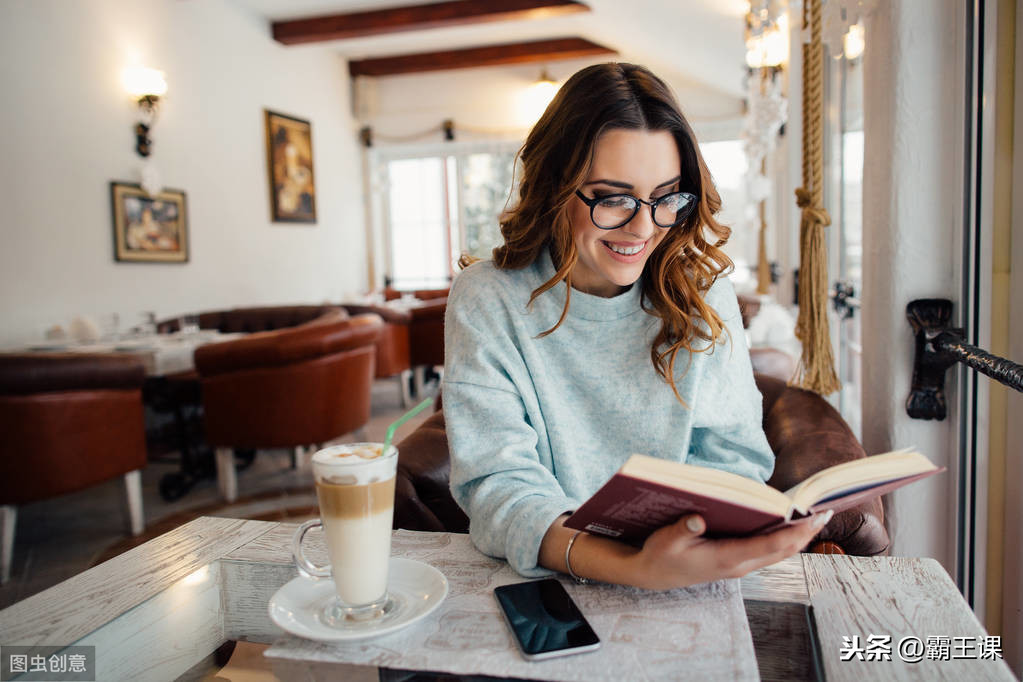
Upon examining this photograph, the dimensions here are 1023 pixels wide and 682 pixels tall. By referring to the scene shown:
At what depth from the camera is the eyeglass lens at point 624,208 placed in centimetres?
106

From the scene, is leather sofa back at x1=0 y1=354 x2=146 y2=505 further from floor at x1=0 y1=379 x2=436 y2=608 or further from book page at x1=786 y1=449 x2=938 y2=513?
book page at x1=786 y1=449 x2=938 y2=513

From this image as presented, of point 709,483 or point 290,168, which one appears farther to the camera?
point 290,168

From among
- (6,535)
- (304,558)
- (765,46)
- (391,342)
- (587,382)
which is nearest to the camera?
(304,558)

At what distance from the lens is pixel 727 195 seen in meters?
7.47

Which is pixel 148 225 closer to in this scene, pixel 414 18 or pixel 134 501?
pixel 134 501

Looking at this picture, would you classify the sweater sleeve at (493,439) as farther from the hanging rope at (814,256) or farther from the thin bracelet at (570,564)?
the hanging rope at (814,256)

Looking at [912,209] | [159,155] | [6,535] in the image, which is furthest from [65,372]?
[159,155]

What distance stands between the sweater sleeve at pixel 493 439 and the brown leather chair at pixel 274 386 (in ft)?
7.31

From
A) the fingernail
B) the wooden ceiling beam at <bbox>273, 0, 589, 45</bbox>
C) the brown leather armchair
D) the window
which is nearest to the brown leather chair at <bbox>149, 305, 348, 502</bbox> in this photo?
the brown leather armchair

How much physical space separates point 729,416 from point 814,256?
2.09ft

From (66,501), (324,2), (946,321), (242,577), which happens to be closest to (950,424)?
(946,321)

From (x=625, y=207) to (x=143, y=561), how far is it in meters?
0.84

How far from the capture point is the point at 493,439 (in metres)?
1.05

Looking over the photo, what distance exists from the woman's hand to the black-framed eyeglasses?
49 cm
